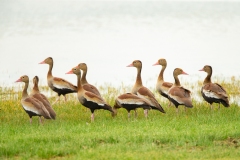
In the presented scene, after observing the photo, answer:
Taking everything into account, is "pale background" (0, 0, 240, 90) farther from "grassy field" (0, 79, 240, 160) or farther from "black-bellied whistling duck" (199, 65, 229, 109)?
"grassy field" (0, 79, 240, 160)

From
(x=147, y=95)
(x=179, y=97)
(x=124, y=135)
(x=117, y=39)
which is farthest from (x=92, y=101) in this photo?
(x=117, y=39)

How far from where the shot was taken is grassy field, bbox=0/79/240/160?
11367 millimetres

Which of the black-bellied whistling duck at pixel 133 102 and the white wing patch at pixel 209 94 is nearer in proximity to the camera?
the black-bellied whistling duck at pixel 133 102

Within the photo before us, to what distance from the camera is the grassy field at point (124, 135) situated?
1137cm

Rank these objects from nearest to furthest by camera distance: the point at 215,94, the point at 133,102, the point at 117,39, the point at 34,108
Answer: the point at 34,108, the point at 133,102, the point at 215,94, the point at 117,39

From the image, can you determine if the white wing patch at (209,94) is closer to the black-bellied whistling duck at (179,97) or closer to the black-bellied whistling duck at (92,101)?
the black-bellied whistling duck at (179,97)

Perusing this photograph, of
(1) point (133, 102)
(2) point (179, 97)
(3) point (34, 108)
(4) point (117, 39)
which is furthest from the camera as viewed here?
(4) point (117, 39)

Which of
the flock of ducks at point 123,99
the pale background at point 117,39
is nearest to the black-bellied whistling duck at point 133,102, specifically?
the flock of ducks at point 123,99

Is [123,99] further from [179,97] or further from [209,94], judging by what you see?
[209,94]

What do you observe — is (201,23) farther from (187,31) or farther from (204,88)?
(204,88)

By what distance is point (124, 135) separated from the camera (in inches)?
497

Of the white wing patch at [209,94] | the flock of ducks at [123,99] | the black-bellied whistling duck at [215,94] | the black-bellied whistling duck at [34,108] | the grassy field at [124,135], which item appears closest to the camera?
the grassy field at [124,135]

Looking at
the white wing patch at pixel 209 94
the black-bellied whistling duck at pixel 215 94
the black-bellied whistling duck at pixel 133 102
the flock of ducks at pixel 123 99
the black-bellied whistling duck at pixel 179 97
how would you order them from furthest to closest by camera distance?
the white wing patch at pixel 209 94
the black-bellied whistling duck at pixel 215 94
the black-bellied whistling duck at pixel 179 97
the black-bellied whistling duck at pixel 133 102
the flock of ducks at pixel 123 99

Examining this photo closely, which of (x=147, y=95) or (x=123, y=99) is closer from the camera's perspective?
(x=123, y=99)
